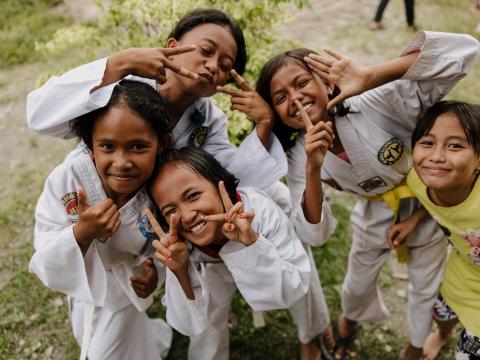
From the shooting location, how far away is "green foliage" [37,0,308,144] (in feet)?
10.1

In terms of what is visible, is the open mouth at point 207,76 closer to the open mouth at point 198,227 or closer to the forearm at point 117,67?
the forearm at point 117,67

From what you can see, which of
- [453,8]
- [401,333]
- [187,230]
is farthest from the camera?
[453,8]

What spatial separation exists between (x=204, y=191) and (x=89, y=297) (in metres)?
0.67

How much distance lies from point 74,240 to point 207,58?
100cm

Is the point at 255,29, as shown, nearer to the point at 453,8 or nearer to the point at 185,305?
the point at 185,305

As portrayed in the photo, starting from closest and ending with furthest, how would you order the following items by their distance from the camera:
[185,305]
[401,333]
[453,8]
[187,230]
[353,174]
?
[187,230] < [185,305] < [353,174] < [401,333] < [453,8]

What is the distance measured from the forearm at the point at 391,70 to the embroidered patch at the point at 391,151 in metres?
0.33

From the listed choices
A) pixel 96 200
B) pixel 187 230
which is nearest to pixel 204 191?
pixel 187 230

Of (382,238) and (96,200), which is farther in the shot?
(382,238)

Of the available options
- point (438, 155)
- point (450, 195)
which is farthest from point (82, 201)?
point (450, 195)

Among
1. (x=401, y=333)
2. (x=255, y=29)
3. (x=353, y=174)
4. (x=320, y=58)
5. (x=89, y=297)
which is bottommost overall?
(x=401, y=333)

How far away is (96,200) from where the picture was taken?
6.68 feet

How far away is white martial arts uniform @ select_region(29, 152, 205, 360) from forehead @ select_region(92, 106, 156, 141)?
0.78ft

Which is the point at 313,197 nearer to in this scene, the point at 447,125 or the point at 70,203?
the point at 447,125
